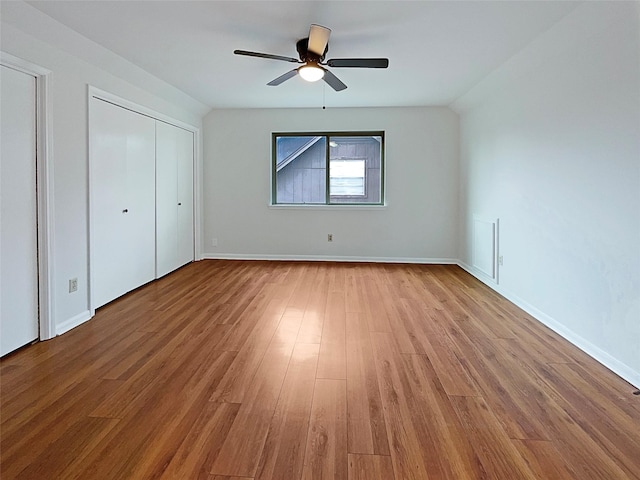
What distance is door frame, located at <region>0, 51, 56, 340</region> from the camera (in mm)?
2791

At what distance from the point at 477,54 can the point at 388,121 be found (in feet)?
8.04

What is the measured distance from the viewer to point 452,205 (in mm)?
5922

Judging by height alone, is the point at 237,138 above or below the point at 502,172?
above

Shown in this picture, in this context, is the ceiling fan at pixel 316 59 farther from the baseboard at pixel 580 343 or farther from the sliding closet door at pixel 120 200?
the baseboard at pixel 580 343

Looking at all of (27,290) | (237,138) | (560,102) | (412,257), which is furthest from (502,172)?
(27,290)

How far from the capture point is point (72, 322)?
3.13m

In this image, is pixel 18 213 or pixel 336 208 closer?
pixel 18 213

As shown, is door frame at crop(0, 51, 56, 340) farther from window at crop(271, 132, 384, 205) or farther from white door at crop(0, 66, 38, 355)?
window at crop(271, 132, 384, 205)

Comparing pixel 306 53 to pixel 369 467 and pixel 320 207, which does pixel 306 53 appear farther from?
pixel 320 207

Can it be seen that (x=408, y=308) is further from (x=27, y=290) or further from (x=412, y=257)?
(x=27, y=290)

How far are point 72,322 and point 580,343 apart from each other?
3.90m

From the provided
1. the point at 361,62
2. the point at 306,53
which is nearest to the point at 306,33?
the point at 306,53

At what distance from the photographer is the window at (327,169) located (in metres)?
6.16

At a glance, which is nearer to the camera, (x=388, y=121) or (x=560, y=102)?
(x=560, y=102)
